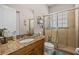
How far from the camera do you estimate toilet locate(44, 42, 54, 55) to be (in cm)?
153

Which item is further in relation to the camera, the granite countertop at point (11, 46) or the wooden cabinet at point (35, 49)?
the wooden cabinet at point (35, 49)

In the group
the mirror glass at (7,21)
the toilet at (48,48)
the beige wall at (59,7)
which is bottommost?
the toilet at (48,48)

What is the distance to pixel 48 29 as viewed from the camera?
152 centimetres

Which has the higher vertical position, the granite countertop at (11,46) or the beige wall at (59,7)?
the beige wall at (59,7)

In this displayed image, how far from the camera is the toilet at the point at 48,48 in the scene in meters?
1.53

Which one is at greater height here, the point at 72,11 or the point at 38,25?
the point at 72,11

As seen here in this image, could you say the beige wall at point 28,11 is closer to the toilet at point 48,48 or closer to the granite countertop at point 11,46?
the granite countertop at point 11,46

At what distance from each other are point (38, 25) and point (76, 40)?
0.52 meters

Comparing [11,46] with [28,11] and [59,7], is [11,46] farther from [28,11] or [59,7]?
[59,7]

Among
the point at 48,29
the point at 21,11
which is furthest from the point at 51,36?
the point at 21,11

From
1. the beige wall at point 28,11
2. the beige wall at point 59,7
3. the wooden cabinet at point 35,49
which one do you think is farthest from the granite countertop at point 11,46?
the beige wall at point 59,7
